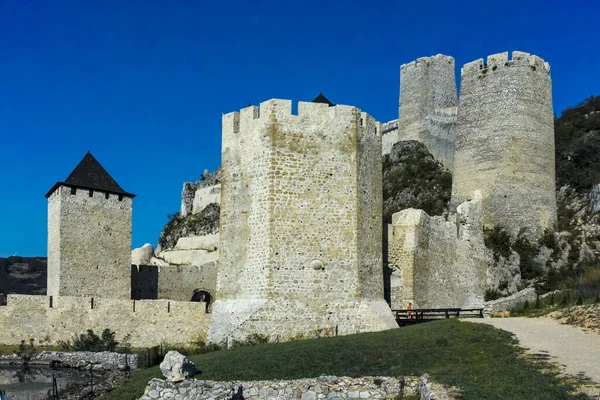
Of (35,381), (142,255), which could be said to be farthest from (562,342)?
(142,255)

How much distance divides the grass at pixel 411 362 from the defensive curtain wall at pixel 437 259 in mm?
6932

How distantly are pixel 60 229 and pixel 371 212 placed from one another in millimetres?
12760

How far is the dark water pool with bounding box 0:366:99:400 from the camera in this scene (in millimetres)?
16748

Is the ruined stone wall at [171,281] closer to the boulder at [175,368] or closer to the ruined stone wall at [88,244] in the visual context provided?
the ruined stone wall at [88,244]

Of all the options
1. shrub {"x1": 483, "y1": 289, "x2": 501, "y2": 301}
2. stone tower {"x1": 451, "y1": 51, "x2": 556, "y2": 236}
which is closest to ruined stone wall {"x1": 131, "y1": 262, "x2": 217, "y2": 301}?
shrub {"x1": 483, "y1": 289, "x2": 501, "y2": 301}

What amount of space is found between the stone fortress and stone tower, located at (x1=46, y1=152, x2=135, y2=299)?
0.15ft

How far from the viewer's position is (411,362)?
14.7 m

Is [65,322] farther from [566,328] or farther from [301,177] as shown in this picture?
[566,328]

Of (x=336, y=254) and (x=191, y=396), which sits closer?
(x=191, y=396)

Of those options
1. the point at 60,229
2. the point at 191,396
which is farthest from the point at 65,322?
the point at 191,396

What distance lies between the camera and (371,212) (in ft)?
68.9

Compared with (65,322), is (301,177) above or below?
above

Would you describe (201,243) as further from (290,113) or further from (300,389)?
(300,389)

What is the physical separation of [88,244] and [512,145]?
1919cm
